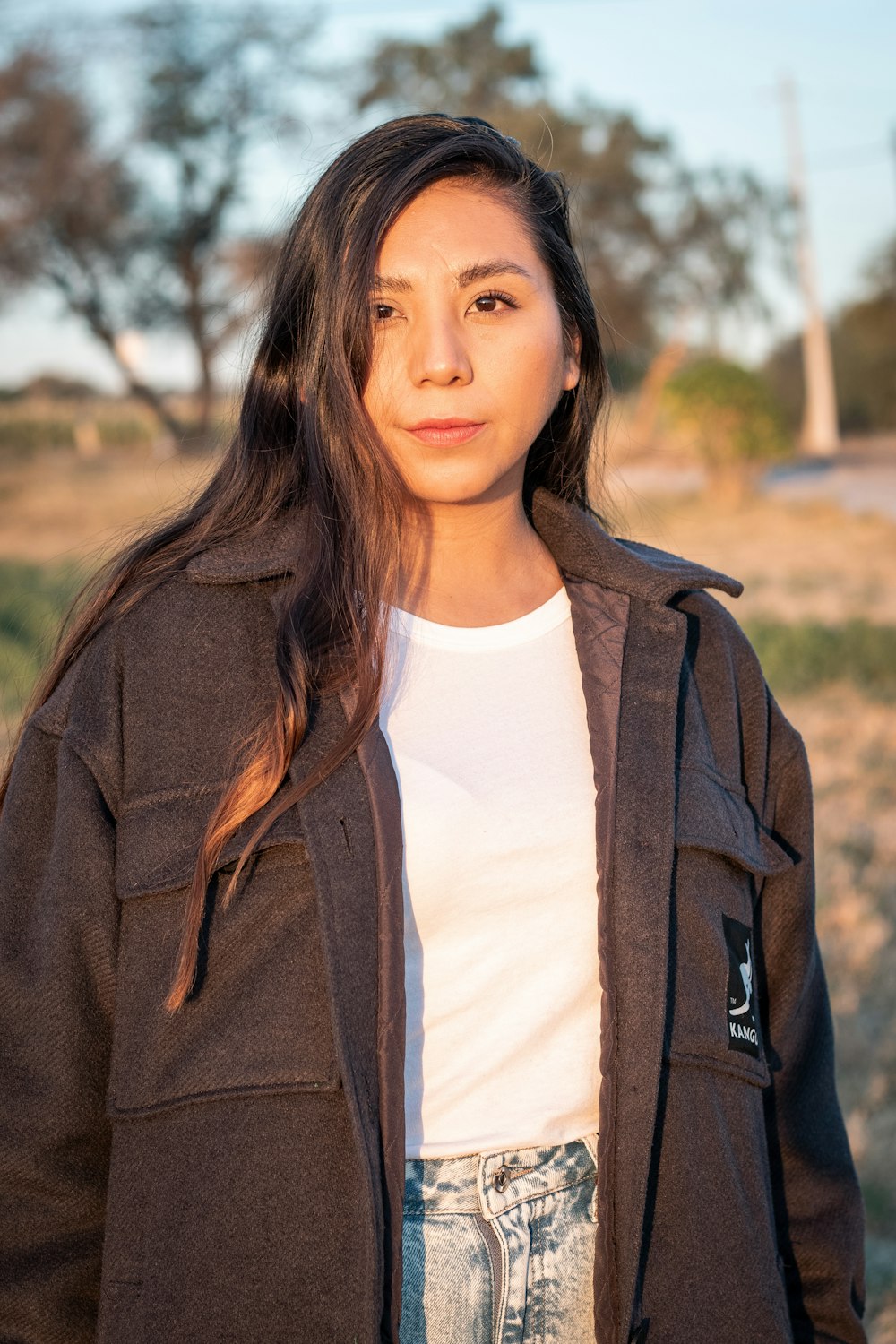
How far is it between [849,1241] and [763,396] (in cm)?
1684

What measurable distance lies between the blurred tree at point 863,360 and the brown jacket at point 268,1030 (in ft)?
106

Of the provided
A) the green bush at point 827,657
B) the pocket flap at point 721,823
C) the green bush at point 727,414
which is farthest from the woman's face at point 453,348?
the green bush at point 727,414

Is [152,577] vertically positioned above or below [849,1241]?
above

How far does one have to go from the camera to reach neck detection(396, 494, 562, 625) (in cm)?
208

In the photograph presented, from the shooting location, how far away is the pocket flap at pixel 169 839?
1.67 metres

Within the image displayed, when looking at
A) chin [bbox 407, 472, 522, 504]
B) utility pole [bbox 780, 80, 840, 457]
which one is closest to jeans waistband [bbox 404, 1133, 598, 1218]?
chin [bbox 407, 472, 522, 504]

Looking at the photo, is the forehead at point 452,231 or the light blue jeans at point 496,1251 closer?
the light blue jeans at point 496,1251

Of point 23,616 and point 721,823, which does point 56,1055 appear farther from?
point 23,616

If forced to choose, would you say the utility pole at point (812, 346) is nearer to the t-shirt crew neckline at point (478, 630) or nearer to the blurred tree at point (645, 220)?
the blurred tree at point (645, 220)

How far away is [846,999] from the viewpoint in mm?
4512

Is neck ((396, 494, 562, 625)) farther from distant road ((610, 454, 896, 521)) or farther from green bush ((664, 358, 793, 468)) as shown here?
green bush ((664, 358, 793, 468))

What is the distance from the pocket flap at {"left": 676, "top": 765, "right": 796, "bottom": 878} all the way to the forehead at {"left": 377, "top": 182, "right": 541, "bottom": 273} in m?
0.86

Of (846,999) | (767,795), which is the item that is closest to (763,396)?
(846,999)

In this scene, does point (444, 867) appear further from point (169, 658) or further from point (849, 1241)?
point (849, 1241)
